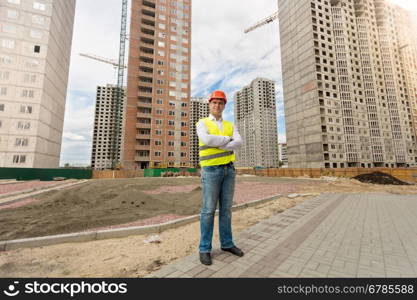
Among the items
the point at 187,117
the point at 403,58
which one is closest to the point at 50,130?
the point at 187,117

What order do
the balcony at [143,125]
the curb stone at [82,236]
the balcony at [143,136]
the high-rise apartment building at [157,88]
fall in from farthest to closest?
the balcony at [143,125] < the high-rise apartment building at [157,88] < the balcony at [143,136] < the curb stone at [82,236]

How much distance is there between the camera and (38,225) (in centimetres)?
411

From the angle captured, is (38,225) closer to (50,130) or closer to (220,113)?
(220,113)

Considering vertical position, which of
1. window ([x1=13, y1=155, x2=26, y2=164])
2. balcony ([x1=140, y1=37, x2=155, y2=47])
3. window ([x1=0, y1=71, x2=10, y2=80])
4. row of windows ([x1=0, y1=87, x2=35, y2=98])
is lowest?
window ([x1=13, y1=155, x2=26, y2=164])

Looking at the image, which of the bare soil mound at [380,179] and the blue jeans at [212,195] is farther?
the bare soil mound at [380,179]

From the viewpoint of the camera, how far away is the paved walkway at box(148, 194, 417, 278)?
2.23 meters

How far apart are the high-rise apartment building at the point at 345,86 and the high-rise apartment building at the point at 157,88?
1267 inches

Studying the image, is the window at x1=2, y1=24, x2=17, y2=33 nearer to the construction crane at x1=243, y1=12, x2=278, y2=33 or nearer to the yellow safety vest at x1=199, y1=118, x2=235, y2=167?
the yellow safety vest at x1=199, y1=118, x2=235, y2=167

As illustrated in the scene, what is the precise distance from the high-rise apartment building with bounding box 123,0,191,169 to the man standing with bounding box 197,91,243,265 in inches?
1783

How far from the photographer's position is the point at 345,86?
50219mm

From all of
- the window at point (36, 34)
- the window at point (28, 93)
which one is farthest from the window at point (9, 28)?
the window at point (28, 93)

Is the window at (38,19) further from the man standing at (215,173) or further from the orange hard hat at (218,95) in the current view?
the man standing at (215,173)

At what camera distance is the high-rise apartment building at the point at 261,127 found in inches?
4513

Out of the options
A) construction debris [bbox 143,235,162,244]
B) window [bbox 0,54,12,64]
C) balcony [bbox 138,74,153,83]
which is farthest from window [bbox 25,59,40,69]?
construction debris [bbox 143,235,162,244]
